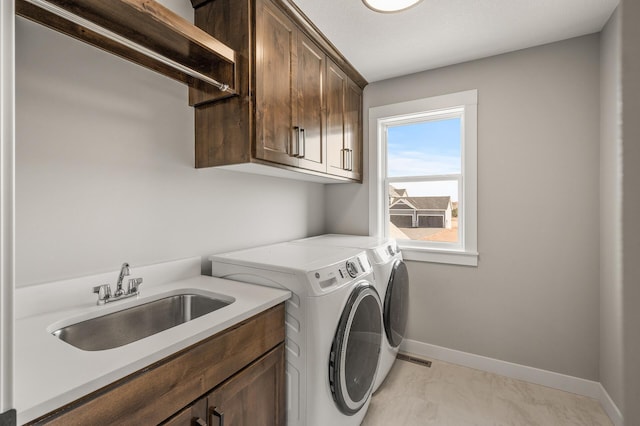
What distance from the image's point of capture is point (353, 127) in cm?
271

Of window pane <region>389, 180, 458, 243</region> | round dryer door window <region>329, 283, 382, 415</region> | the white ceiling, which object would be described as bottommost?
round dryer door window <region>329, 283, 382, 415</region>

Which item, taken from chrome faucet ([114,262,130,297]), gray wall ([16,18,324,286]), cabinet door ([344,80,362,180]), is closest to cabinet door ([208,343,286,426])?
chrome faucet ([114,262,130,297])

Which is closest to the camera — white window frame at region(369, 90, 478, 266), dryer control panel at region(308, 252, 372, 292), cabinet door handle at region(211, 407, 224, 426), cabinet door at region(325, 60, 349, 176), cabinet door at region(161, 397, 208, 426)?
cabinet door at region(161, 397, 208, 426)

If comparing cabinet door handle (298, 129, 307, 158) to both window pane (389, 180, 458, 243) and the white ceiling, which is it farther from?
window pane (389, 180, 458, 243)

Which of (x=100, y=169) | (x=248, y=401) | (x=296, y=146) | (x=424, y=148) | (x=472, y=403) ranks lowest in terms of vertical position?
(x=472, y=403)

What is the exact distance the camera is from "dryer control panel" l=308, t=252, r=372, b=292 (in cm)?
143

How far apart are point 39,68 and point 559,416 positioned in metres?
3.16

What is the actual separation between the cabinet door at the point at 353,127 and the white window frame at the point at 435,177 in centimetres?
11

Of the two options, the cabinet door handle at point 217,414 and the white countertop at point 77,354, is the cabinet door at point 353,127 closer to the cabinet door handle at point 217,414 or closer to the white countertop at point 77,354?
the white countertop at point 77,354

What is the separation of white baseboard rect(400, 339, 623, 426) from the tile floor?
0.13ft

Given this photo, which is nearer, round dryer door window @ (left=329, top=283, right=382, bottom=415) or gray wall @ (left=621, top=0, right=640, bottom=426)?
gray wall @ (left=621, top=0, right=640, bottom=426)

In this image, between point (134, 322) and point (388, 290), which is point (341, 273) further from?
point (134, 322)

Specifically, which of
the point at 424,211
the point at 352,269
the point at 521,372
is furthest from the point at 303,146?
the point at 521,372

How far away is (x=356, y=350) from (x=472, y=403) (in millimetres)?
1017
